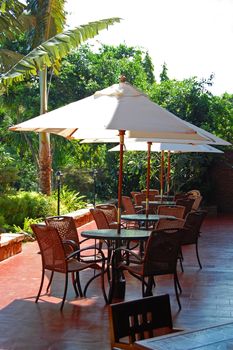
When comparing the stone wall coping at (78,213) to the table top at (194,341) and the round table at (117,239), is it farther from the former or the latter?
the table top at (194,341)

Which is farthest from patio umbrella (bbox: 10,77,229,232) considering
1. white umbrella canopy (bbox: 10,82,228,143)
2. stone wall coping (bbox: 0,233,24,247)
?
stone wall coping (bbox: 0,233,24,247)

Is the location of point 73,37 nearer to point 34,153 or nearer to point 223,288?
point 223,288

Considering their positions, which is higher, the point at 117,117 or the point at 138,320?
the point at 117,117

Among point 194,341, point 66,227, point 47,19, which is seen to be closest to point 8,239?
point 66,227

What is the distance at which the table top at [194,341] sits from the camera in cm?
240

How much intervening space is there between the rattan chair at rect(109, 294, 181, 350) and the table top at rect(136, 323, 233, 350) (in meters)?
0.29

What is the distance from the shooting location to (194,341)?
2463 millimetres

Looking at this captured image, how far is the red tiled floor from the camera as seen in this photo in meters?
5.04

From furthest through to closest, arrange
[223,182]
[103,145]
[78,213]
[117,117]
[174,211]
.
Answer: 1. [103,145]
2. [223,182]
3. [78,213]
4. [174,211]
5. [117,117]

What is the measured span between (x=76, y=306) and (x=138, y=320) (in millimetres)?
3397

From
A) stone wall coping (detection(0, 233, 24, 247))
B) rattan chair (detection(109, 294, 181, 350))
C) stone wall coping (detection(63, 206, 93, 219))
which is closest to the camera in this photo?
rattan chair (detection(109, 294, 181, 350))

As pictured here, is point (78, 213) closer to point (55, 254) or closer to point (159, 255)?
point (55, 254)

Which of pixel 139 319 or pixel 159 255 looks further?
pixel 159 255

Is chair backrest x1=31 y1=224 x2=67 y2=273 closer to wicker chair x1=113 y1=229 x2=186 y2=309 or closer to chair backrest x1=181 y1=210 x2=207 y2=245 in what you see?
wicker chair x1=113 y1=229 x2=186 y2=309
